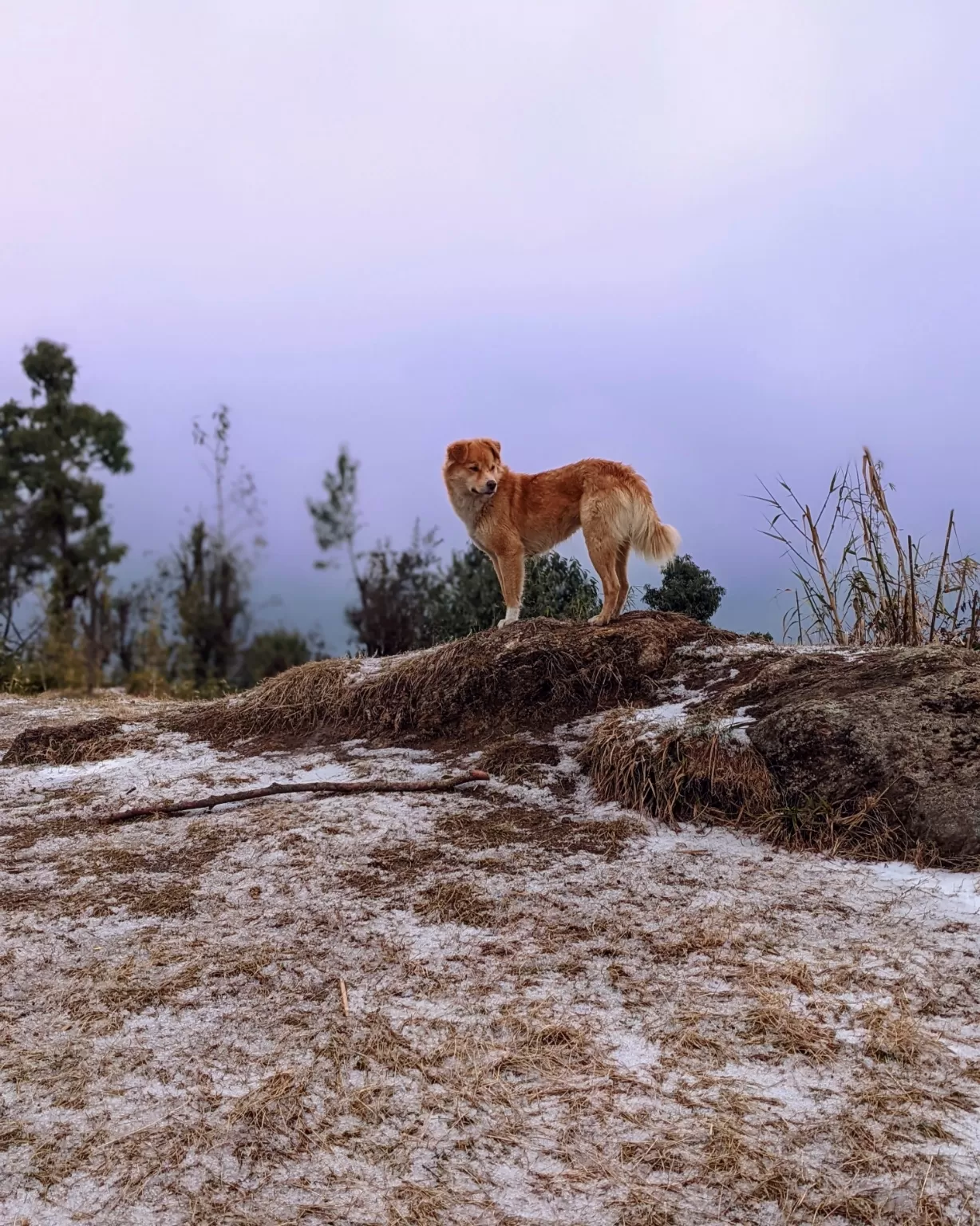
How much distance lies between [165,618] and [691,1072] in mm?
15362

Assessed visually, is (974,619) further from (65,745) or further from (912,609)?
(65,745)

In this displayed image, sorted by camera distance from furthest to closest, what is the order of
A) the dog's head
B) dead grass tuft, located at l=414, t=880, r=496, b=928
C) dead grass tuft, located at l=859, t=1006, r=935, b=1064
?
the dog's head → dead grass tuft, located at l=414, t=880, r=496, b=928 → dead grass tuft, located at l=859, t=1006, r=935, b=1064

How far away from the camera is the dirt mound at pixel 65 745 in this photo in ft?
21.0

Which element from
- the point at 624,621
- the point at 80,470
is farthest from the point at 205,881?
the point at 80,470

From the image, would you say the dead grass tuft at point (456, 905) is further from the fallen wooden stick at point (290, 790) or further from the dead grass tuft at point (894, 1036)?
the dead grass tuft at point (894, 1036)

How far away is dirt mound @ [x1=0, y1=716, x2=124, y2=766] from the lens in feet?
21.0

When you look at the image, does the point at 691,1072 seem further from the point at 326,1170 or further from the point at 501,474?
the point at 501,474

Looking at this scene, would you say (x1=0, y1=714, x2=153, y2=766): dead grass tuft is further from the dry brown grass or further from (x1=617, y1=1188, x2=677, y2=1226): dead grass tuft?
(x1=617, y1=1188, x2=677, y2=1226): dead grass tuft

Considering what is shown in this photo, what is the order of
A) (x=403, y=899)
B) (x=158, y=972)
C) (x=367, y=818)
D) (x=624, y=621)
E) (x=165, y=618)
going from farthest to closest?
(x=165, y=618) → (x=624, y=621) → (x=367, y=818) → (x=403, y=899) → (x=158, y=972)

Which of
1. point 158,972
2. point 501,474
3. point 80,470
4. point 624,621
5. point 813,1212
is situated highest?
point 80,470

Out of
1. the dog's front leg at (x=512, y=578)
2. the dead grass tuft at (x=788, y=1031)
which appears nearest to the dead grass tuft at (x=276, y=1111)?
the dead grass tuft at (x=788, y=1031)

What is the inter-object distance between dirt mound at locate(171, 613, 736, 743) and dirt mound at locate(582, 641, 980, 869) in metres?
0.61

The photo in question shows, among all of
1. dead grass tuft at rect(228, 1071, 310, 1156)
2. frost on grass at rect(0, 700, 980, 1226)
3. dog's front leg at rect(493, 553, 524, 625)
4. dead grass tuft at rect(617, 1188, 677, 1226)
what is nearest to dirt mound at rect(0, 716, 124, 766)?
frost on grass at rect(0, 700, 980, 1226)

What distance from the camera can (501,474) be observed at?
691 centimetres
